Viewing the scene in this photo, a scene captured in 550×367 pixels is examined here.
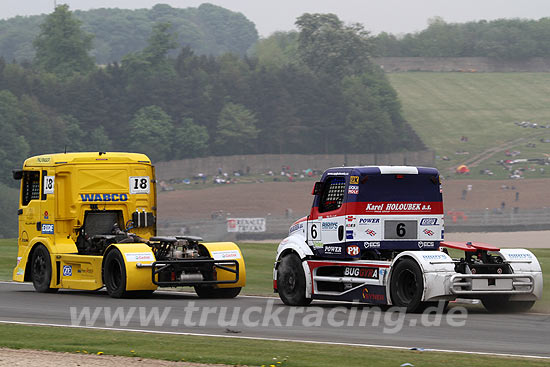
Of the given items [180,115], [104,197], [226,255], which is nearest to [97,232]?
[104,197]

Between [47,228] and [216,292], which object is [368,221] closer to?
[216,292]

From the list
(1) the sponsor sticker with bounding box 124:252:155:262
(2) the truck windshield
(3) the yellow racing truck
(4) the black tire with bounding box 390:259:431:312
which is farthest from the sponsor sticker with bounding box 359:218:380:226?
(1) the sponsor sticker with bounding box 124:252:155:262

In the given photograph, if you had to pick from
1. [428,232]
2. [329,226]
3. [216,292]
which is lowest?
[216,292]

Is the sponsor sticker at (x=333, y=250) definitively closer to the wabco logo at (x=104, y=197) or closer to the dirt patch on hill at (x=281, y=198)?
the wabco logo at (x=104, y=197)

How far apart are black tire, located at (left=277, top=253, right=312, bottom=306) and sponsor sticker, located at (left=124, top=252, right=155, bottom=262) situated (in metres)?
2.75

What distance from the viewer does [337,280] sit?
21.1 m

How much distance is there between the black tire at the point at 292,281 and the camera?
21.7 m

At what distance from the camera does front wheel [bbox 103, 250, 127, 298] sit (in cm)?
2302

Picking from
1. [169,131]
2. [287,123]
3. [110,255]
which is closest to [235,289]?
[110,255]

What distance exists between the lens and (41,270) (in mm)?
25594

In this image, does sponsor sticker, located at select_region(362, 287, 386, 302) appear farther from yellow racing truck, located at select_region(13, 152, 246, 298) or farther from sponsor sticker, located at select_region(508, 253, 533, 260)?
yellow racing truck, located at select_region(13, 152, 246, 298)

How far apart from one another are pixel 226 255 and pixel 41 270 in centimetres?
476

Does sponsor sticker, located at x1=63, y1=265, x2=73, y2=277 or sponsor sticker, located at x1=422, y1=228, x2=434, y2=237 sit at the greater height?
sponsor sticker, located at x1=422, y1=228, x2=434, y2=237

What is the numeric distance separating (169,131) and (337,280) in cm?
15332
